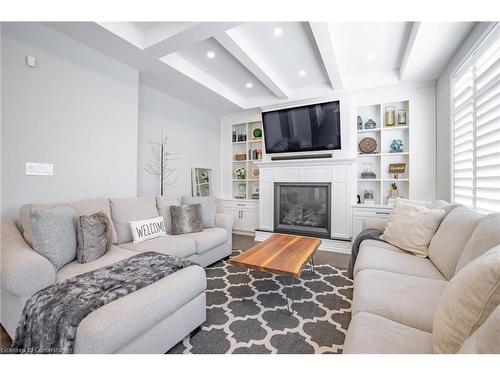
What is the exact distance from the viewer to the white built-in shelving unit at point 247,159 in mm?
4680

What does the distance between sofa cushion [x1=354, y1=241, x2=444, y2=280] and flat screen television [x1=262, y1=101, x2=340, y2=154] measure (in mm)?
2116

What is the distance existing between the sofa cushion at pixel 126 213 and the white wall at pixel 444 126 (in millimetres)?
3560

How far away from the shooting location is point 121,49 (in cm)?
234

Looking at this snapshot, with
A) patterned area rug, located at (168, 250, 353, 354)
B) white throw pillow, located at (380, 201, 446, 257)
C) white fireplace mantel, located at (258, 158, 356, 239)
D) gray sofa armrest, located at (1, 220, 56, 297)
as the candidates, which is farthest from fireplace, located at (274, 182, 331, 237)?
gray sofa armrest, located at (1, 220, 56, 297)

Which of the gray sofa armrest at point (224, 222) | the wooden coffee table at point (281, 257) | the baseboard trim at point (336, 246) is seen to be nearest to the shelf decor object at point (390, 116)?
the baseboard trim at point (336, 246)

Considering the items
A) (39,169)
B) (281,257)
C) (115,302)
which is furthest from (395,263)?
(39,169)

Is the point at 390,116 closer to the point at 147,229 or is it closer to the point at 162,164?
the point at 162,164

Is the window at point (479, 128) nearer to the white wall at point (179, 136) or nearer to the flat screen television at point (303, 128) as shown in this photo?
the flat screen television at point (303, 128)

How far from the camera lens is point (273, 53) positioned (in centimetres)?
271

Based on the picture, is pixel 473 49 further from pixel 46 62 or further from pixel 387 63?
pixel 46 62
